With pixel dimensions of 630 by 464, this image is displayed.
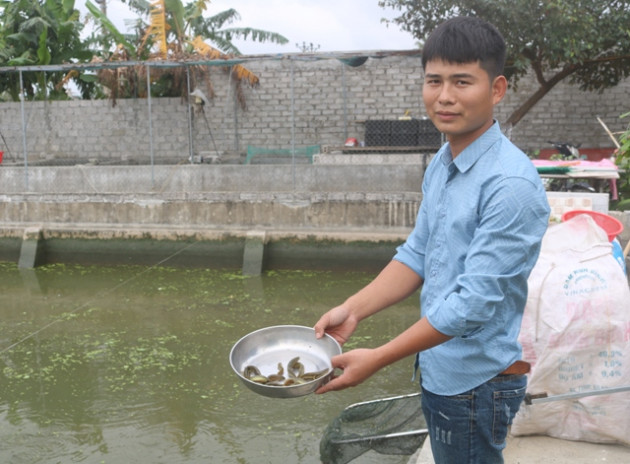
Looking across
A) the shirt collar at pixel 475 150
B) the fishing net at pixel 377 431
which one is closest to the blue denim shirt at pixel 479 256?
the shirt collar at pixel 475 150

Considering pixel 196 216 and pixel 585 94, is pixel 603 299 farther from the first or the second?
pixel 585 94

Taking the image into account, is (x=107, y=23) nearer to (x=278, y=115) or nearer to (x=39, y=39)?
(x=39, y=39)

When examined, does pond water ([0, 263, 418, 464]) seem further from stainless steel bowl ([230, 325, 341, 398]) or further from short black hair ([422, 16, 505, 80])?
short black hair ([422, 16, 505, 80])

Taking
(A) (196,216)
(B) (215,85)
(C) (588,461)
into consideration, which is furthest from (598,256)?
(B) (215,85)

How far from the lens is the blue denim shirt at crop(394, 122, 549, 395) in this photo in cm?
133

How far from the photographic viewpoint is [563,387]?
251cm

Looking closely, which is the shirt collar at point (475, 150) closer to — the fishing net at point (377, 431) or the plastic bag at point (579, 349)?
the plastic bag at point (579, 349)

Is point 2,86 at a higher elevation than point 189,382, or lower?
higher

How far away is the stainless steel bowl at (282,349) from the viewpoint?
1.91 meters

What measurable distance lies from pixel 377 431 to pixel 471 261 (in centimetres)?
181

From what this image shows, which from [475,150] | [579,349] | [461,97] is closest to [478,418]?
[475,150]

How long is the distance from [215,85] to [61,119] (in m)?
3.63

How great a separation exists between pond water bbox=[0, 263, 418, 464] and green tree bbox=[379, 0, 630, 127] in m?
4.71

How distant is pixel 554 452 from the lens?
247 centimetres
